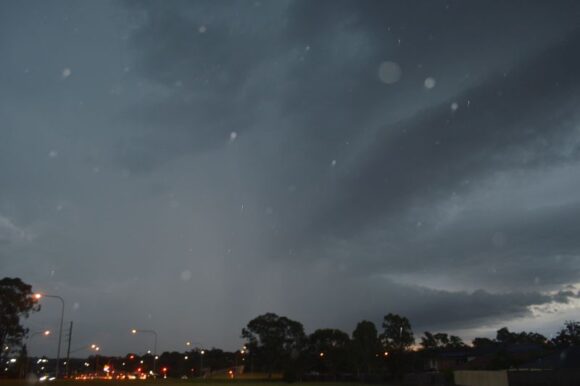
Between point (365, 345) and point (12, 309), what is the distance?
6652cm

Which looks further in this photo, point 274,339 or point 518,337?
point 518,337

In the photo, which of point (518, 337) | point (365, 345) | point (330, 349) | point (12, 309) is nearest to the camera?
point (12, 309)

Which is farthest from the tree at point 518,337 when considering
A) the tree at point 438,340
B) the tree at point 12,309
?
the tree at point 12,309

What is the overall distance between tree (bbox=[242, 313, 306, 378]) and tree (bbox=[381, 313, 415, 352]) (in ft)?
73.7

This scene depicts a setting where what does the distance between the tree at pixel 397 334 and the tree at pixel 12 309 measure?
233 feet

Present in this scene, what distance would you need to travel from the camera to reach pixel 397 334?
12056 centimetres

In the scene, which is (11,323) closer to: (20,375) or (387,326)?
(20,375)

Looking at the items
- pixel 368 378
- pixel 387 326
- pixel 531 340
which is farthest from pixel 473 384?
pixel 531 340

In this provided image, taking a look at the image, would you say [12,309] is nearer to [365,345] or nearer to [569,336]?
[365,345]

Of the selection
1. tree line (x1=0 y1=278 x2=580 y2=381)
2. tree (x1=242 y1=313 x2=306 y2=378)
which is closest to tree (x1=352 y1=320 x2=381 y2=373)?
tree line (x1=0 y1=278 x2=580 y2=381)

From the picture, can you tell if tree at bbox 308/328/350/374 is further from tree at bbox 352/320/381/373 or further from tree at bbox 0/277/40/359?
tree at bbox 0/277/40/359

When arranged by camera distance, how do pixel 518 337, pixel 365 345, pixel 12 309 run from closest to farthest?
pixel 12 309 → pixel 365 345 → pixel 518 337

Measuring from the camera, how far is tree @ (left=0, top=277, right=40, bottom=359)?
85.8m

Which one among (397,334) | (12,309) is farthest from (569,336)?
(12,309)
